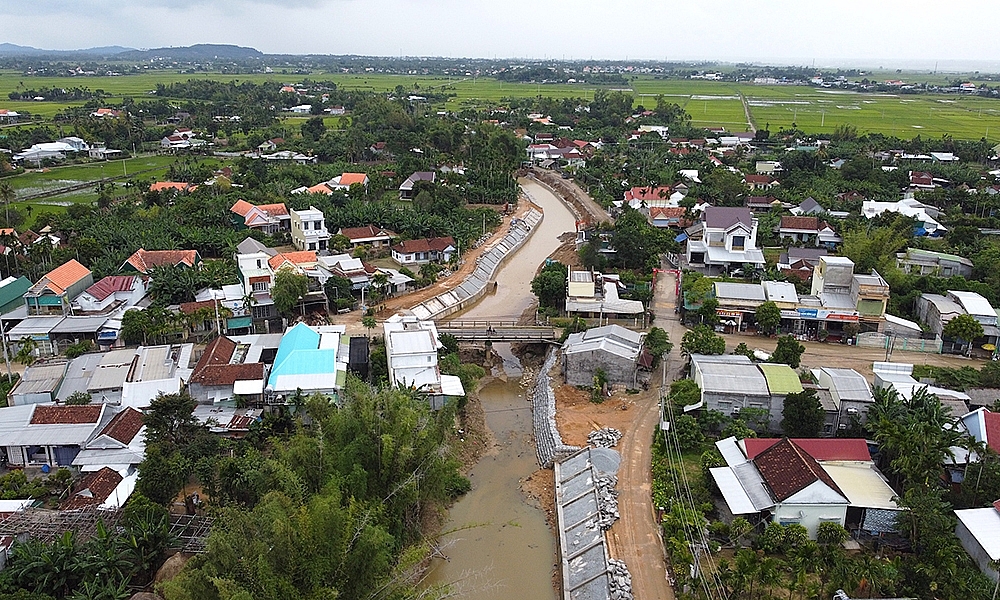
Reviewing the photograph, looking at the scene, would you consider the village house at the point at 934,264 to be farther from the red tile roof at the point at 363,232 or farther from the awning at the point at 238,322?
the awning at the point at 238,322

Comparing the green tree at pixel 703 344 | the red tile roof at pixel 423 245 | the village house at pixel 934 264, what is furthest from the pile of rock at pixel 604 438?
the village house at pixel 934 264

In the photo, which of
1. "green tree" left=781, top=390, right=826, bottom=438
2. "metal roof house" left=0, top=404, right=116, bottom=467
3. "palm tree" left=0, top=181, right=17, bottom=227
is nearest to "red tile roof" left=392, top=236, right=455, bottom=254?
"metal roof house" left=0, top=404, right=116, bottom=467

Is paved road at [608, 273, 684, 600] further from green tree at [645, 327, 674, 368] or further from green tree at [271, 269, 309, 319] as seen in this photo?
green tree at [271, 269, 309, 319]

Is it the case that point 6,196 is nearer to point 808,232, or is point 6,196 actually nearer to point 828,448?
point 828,448

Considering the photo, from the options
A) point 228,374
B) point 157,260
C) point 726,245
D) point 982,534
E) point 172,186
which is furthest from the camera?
point 172,186

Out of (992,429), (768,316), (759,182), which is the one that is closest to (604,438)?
(992,429)

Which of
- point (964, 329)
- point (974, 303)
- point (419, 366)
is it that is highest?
point (974, 303)
